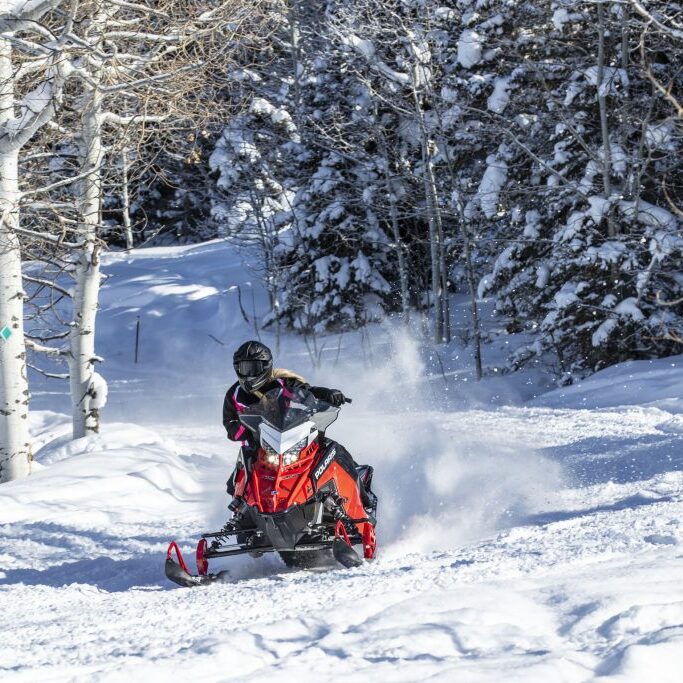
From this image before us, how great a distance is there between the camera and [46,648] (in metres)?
4.14

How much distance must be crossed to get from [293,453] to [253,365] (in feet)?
2.20

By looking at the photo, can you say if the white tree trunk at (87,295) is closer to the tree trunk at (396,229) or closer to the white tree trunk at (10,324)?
the white tree trunk at (10,324)

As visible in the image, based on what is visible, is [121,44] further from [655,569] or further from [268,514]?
[655,569]

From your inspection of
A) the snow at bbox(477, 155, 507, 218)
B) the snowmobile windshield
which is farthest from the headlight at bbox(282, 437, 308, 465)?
the snow at bbox(477, 155, 507, 218)

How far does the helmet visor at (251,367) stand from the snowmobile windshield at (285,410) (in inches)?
6.2

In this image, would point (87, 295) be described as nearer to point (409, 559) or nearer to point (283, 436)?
point (283, 436)

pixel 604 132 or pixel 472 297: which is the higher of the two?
pixel 604 132

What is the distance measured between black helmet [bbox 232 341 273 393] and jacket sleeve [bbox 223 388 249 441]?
0.23 metres

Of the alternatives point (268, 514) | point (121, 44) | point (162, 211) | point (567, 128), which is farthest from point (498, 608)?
point (162, 211)

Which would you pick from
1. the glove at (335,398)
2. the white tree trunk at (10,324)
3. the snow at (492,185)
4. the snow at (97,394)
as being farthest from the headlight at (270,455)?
the snow at (492,185)

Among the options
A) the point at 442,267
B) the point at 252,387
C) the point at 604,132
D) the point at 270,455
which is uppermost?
the point at 604,132

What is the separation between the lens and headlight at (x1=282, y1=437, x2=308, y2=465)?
6.20 meters

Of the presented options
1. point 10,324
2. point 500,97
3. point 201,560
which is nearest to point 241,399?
point 201,560

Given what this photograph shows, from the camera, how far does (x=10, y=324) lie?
403 inches
